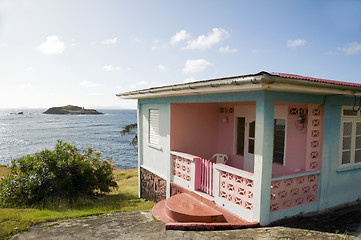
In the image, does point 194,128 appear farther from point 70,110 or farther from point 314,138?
point 70,110

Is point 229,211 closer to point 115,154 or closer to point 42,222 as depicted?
point 42,222

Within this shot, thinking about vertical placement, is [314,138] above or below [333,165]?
above

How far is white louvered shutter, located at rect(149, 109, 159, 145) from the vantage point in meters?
8.73

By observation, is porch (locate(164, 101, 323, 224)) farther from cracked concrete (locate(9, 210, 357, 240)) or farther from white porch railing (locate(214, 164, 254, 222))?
cracked concrete (locate(9, 210, 357, 240))

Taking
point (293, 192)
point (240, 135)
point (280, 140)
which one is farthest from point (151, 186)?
point (293, 192)

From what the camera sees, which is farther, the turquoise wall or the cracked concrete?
the turquoise wall

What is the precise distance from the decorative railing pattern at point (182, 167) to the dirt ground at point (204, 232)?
5.12 ft

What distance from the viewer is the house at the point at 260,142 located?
4.72 metres

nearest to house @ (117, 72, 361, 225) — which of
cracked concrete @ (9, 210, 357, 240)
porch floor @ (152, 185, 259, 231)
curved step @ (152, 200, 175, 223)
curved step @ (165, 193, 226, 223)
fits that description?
porch floor @ (152, 185, 259, 231)

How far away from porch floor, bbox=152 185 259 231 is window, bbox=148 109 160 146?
2.75m

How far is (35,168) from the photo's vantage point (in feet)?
31.2

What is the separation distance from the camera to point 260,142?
469cm

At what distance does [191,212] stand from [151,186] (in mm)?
4051

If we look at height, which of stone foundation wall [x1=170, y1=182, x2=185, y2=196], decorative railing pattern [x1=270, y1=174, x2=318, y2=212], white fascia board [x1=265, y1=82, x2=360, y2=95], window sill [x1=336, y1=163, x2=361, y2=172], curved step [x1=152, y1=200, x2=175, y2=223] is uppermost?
white fascia board [x1=265, y1=82, x2=360, y2=95]
